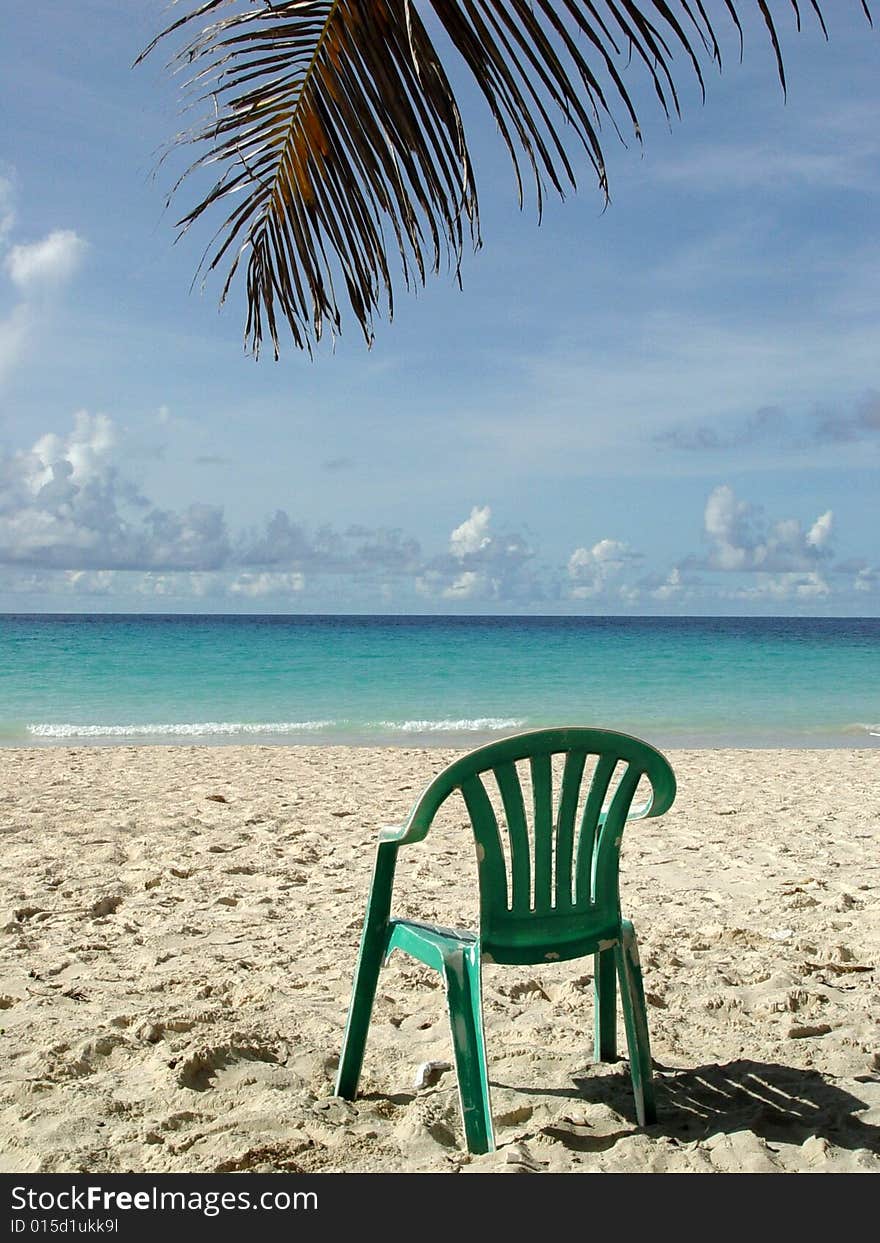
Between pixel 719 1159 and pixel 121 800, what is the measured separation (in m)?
5.79

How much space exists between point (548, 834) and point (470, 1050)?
1.72ft

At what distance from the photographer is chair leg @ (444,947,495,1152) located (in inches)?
89.0

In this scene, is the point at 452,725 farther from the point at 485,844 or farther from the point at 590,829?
the point at 485,844

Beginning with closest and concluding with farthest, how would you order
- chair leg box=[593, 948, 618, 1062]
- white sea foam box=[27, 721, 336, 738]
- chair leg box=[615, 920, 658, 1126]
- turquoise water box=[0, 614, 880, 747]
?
chair leg box=[615, 920, 658, 1126] → chair leg box=[593, 948, 618, 1062] → white sea foam box=[27, 721, 336, 738] → turquoise water box=[0, 614, 880, 747]

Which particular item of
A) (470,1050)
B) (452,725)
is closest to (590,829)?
(470,1050)

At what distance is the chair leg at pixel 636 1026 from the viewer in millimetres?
2496

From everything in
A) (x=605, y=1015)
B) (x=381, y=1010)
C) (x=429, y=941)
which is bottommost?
(x=381, y=1010)

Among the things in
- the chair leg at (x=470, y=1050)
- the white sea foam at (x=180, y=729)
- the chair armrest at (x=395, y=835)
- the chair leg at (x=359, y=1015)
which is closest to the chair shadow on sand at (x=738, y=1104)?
the chair leg at (x=470, y=1050)

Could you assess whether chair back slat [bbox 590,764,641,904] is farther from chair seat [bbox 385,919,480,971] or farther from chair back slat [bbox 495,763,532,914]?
chair seat [bbox 385,919,480,971]

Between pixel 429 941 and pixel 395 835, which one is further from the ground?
pixel 395 835

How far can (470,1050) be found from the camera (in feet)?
7.41

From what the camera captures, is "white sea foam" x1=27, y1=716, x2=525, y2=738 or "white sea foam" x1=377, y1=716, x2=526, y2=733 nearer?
"white sea foam" x1=27, y1=716, x2=525, y2=738

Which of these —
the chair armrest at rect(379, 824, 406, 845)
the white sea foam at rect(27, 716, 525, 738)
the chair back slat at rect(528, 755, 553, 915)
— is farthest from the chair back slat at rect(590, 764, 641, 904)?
the white sea foam at rect(27, 716, 525, 738)
